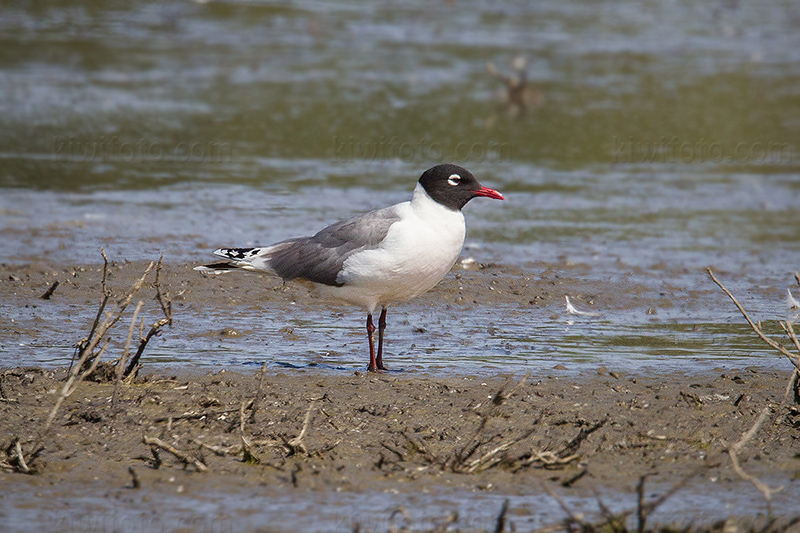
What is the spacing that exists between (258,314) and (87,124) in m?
8.08

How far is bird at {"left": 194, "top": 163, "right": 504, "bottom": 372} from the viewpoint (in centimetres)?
729

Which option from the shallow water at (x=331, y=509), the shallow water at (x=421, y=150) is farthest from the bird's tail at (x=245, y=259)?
the shallow water at (x=331, y=509)

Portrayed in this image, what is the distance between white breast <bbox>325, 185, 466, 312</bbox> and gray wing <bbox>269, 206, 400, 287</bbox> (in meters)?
0.07

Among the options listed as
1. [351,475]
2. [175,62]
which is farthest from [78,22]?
[351,475]

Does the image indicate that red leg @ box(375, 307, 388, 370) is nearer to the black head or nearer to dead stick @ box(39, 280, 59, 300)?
the black head

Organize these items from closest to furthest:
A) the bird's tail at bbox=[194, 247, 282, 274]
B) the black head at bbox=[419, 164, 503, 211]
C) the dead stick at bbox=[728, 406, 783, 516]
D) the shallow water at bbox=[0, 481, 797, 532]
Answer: the dead stick at bbox=[728, 406, 783, 516] < the shallow water at bbox=[0, 481, 797, 532] < the black head at bbox=[419, 164, 503, 211] < the bird's tail at bbox=[194, 247, 282, 274]

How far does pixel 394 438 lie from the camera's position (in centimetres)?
605

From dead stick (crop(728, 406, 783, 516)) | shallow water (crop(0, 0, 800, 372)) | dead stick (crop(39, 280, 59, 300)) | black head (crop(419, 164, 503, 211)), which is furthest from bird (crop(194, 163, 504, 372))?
dead stick (crop(728, 406, 783, 516))

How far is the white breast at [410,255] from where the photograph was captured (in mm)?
7270

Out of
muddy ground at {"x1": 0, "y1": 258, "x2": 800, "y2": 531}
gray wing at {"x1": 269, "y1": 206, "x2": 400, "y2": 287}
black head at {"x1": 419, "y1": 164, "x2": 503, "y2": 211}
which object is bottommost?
muddy ground at {"x1": 0, "y1": 258, "x2": 800, "y2": 531}

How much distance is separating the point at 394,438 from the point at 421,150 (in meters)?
9.35

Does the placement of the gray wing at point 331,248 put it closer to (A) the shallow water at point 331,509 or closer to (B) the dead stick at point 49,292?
(B) the dead stick at point 49,292

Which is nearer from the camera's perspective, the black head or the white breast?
the white breast

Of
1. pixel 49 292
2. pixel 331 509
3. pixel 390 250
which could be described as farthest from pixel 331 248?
pixel 331 509
